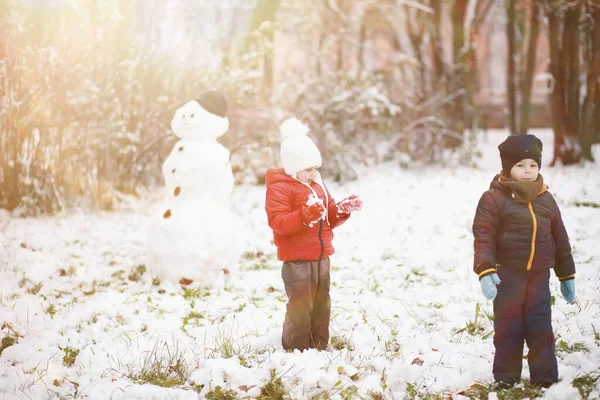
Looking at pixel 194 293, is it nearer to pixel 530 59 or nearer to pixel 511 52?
pixel 530 59

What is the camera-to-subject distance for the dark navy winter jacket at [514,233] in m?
3.25

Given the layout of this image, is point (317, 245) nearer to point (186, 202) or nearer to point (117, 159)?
point (186, 202)

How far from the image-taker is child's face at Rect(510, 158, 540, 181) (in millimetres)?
3271

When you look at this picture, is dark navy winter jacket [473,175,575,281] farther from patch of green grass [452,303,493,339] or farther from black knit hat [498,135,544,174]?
patch of green grass [452,303,493,339]

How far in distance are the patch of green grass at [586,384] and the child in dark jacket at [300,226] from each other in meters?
1.67

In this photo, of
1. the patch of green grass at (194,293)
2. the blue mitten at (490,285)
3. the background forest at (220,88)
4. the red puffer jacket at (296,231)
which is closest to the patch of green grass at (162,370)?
the red puffer jacket at (296,231)

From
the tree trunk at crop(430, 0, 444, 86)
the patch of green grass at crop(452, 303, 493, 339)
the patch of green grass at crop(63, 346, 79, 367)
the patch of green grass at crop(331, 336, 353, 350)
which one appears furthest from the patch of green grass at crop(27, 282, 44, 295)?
the tree trunk at crop(430, 0, 444, 86)

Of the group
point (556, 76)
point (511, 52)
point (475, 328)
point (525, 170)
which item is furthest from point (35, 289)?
point (511, 52)

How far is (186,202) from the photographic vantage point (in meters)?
5.86

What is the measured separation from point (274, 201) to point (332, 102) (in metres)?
7.83

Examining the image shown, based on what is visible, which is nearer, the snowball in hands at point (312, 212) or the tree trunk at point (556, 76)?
the snowball in hands at point (312, 212)

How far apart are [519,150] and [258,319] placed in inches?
100

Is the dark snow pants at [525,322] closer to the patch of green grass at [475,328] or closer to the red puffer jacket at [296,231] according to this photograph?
the patch of green grass at [475,328]

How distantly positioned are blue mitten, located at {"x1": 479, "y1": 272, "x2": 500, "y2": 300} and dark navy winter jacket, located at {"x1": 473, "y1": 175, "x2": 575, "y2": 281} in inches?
1.3
